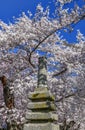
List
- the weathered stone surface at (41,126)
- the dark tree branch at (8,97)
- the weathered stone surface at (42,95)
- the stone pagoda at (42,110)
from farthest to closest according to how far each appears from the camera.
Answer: the dark tree branch at (8,97)
the weathered stone surface at (42,95)
the stone pagoda at (42,110)
the weathered stone surface at (41,126)

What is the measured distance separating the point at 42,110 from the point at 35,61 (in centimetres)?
748

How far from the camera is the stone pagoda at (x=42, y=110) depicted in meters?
13.2

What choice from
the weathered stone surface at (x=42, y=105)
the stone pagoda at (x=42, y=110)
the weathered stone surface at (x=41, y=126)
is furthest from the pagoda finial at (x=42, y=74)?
the weathered stone surface at (x=41, y=126)

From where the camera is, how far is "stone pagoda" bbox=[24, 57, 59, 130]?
1320 centimetres

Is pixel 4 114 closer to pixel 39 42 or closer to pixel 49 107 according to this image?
pixel 39 42

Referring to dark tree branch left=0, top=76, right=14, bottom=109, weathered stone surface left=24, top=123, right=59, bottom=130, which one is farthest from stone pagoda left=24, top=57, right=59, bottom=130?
dark tree branch left=0, top=76, right=14, bottom=109

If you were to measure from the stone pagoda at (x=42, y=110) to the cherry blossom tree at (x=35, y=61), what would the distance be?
5097mm

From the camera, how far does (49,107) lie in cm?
1342

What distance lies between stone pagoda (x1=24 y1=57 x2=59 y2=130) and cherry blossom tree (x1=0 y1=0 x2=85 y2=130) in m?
5.10

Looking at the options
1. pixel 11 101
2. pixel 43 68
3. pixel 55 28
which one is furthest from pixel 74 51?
pixel 43 68

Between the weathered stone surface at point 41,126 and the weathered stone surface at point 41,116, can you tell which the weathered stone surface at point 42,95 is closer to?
the weathered stone surface at point 41,116

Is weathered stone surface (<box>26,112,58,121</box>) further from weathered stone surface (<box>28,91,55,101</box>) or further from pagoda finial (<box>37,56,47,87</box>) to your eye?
pagoda finial (<box>37,56,47,87</box>)

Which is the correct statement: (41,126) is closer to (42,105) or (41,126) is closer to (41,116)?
(41,116)

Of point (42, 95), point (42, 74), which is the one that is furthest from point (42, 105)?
point (42, 74)
